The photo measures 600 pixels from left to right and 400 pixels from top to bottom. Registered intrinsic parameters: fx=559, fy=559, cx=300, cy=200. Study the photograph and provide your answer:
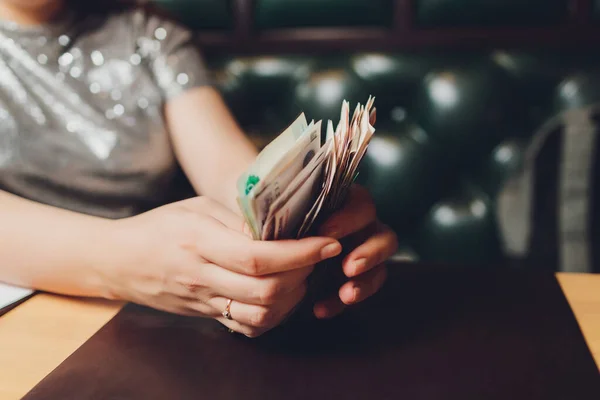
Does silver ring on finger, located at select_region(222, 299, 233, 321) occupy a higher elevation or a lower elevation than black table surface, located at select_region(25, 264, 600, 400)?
higher

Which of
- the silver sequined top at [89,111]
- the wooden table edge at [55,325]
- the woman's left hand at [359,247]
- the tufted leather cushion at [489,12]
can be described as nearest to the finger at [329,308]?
the woman's left hand at [359,247]

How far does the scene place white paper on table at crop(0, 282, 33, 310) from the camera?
62cm

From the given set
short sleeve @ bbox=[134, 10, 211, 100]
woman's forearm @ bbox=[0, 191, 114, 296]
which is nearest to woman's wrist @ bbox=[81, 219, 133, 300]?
woman's forearm @ bbox=[0, 191, 114, 296]

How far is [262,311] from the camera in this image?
51cm

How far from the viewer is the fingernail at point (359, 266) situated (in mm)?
544

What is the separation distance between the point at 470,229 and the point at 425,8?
0.49 metres

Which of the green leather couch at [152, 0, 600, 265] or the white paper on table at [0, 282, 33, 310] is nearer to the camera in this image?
the white paper on table at [0, 282, 33, 310]

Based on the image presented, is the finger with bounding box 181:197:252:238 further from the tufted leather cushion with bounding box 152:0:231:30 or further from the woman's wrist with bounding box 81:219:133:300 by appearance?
the tufted leather cushion with bounding box 152:0:231:30

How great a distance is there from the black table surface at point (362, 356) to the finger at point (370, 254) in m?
0.07

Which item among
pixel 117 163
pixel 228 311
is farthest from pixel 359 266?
pixel 117 163

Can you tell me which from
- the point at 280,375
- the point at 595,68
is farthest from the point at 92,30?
the point at 595,68

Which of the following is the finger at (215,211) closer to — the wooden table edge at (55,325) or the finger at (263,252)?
the finger at (263,252)

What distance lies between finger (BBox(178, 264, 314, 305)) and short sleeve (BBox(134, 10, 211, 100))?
520 millimetres

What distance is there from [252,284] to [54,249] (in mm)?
267
